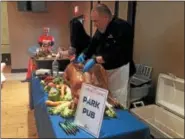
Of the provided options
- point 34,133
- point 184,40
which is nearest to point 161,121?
point 184,40

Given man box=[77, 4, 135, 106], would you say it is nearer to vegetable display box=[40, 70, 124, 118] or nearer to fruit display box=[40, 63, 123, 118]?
fruit display box=[40, 63, 123, 118]

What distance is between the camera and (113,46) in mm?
1862

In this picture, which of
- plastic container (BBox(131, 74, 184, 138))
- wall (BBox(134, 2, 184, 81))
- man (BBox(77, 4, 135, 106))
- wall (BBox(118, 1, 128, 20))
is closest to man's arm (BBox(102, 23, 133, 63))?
man (BBox(77, 4, 135, 106))

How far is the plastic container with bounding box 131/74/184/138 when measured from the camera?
195cm

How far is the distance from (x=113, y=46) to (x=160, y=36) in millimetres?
585

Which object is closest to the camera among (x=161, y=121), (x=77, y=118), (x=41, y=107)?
(x=77, y=118)

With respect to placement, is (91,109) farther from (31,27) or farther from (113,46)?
(31,27)

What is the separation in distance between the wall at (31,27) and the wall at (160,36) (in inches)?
112

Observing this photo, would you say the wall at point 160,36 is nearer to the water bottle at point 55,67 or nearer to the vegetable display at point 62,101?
the vegetable display at point 62,101

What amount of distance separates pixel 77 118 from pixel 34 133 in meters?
1.46

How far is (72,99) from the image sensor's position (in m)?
1.51

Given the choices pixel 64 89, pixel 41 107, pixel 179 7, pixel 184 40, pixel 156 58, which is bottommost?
pixel 41 107

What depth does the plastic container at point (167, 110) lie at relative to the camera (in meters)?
1.95

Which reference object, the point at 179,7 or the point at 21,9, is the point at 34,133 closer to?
the point at 179,7
